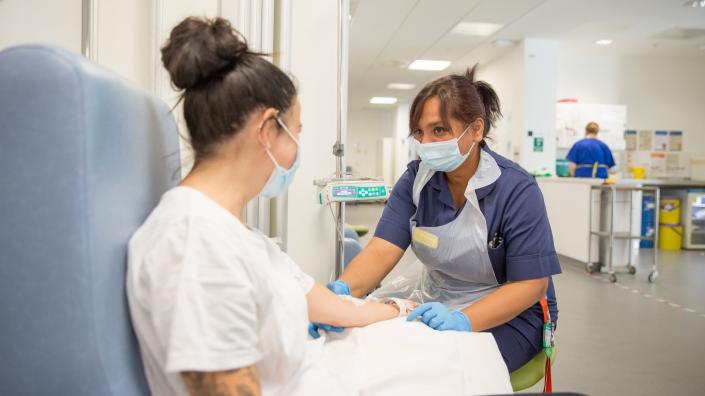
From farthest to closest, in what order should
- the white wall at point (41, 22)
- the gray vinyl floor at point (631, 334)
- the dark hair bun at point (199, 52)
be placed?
1. the gray vinyl floor at point (631, 334)
2. the white wall at point (41, 22)
3. the dark hair bun at point (199, 52)

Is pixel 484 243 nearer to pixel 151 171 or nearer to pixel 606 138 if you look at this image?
pixel 151 171

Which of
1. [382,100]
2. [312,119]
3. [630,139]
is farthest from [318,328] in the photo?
[382,100]

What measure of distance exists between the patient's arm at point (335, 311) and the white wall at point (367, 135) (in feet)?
40.9

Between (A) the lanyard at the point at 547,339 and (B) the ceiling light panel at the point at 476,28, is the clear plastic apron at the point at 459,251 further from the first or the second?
(B) the ceiling light panel at the point at 476,28

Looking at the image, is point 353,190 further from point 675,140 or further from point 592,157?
point 675,140

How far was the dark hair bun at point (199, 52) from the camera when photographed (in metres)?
0.69

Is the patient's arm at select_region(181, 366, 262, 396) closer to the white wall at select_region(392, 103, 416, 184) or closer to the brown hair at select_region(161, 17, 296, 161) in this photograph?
the brown hair at select_region(161, 17, 296, 161)

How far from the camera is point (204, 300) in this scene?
567mm

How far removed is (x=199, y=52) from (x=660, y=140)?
314 inches

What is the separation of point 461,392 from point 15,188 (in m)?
0.73

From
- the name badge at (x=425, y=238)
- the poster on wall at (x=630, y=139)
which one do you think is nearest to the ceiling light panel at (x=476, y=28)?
the poster on wall at (x=630, y=139)

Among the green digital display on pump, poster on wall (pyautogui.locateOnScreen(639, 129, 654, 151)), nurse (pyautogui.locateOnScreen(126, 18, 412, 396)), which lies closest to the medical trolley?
poster on wall (pyautogui.locateOnScreen(639, 129, 654, 151))

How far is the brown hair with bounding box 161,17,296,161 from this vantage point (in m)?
0.70

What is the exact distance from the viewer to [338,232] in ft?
5.67
